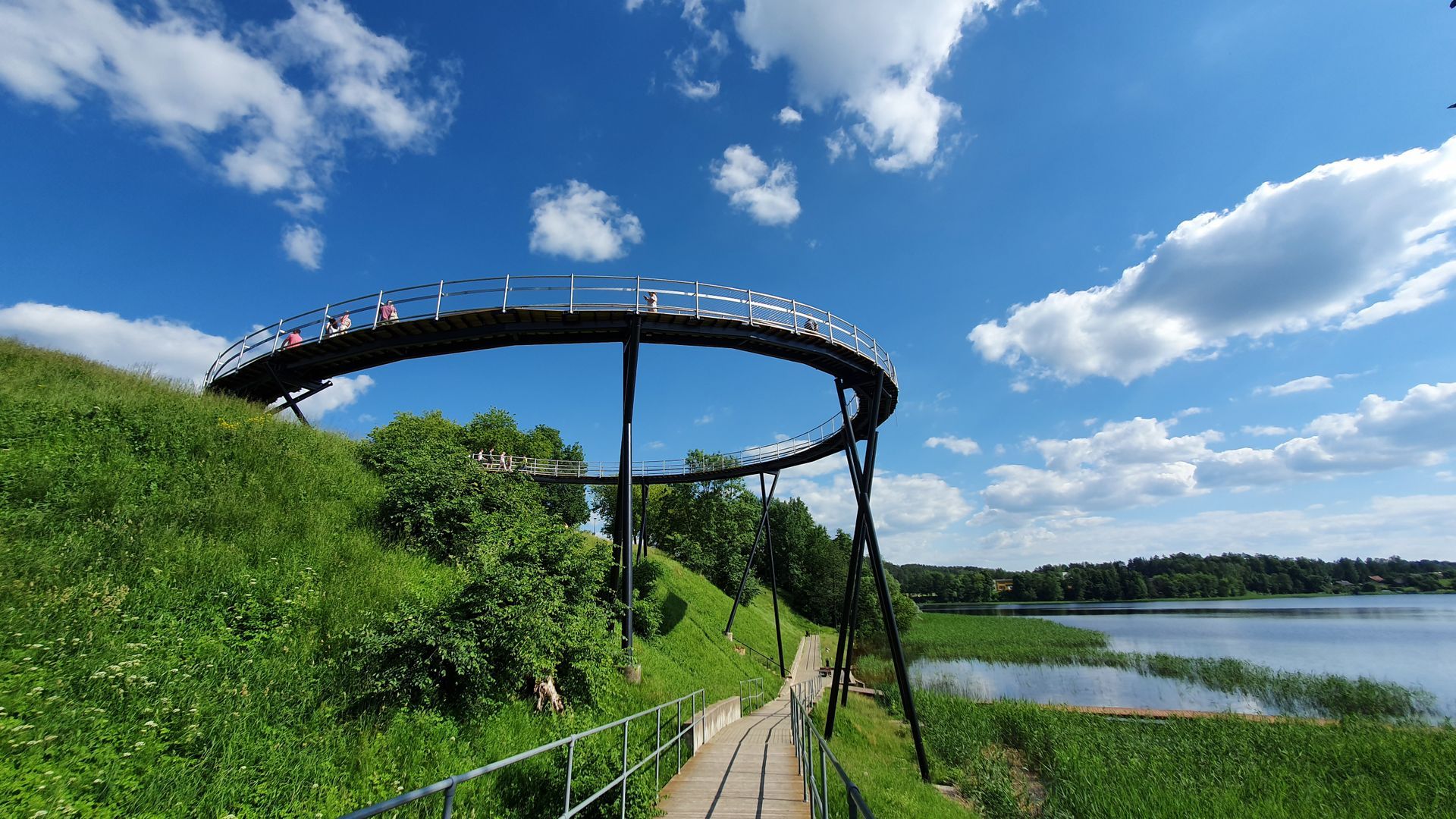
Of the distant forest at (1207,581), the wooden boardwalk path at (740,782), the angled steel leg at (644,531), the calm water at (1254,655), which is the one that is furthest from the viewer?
the distant forest at (1207,581)

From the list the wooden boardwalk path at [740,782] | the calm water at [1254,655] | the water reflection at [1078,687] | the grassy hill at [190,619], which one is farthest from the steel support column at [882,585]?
the calm water at [1254,655]

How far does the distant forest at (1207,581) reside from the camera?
406 feet

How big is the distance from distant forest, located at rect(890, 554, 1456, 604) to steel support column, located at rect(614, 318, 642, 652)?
11109cm

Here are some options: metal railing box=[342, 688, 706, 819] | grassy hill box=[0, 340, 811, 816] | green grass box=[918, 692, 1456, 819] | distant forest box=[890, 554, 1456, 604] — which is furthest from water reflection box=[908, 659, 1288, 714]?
distant forest box=[890, 554, 1456, 604]

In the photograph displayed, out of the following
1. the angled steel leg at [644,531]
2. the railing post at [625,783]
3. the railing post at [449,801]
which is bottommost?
the railing post at [625,783]

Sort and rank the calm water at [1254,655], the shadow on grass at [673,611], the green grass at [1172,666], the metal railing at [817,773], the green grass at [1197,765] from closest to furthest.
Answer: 1. the metal railing at [817,773]
2. the green grass at [1197,765]
3. the green grass at [1172,666]
4. the calm water at [1254,655]
5. the shadow on grass at [673,611]

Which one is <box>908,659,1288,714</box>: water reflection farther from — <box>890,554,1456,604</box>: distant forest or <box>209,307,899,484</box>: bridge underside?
<box>890,554,1456,604</box>: distant forest

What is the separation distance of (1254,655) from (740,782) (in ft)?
136

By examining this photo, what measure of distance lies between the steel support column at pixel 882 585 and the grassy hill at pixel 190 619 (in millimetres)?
6063

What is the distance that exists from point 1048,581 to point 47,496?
536 ft

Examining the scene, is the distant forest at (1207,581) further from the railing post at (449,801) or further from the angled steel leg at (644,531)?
the railing post at (449,801)

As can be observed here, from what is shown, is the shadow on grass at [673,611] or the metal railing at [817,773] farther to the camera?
the shadow on grass at [673,611]

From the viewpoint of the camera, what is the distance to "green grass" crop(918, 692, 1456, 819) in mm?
11812

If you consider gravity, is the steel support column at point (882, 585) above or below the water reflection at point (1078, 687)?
above
